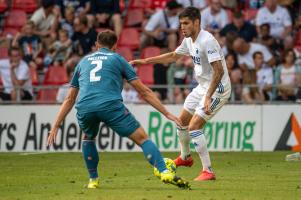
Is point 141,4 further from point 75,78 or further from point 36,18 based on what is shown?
point 75,78

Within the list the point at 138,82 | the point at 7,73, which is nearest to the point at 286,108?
the point at 7,73

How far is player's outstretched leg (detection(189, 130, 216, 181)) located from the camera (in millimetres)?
13727

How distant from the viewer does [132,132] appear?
38.8 feet

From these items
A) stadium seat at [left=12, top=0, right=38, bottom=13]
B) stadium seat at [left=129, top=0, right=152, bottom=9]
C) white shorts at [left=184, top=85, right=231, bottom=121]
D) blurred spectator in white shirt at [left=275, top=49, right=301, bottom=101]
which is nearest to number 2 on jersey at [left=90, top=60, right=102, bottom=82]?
white shorts at [left=184, top=85, right=231, bottom=121]

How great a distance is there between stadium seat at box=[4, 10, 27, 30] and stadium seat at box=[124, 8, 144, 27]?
3.02m

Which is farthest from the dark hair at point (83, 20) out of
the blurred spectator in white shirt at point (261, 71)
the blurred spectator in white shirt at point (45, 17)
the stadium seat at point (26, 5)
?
the blurred spectator in white shirt at point (261, 71)

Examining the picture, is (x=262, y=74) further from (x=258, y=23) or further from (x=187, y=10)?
(x=187, y=10)

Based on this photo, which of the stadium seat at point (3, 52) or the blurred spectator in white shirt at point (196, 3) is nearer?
the stadium seat at point (3, 52)

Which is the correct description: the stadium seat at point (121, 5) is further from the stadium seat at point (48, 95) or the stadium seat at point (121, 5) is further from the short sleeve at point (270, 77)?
the short sleeve at point (270, 77)

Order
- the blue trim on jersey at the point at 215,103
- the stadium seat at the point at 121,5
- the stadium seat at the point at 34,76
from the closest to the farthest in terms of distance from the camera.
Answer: the blue trim on jersey at the point at 215,103 → the stadium seat at the point at 34,76 → the stadium seat at the point at 121,5

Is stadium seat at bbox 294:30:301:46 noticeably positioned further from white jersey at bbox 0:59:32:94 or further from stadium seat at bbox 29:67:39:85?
white jersey at bbox 0:59:32:94

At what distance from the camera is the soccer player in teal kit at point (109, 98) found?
11.8m

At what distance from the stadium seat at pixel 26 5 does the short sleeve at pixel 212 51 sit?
568 inches

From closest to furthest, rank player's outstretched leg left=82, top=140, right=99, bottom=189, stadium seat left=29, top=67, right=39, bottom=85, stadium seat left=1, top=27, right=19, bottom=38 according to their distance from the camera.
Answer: player's outstretched leg left=82, top=140, right=99, bottom=189 < stadium seat left=29, top=67, right=39, bottom=85 < stadium seat left=1, top=27, right=19, bottom=38
